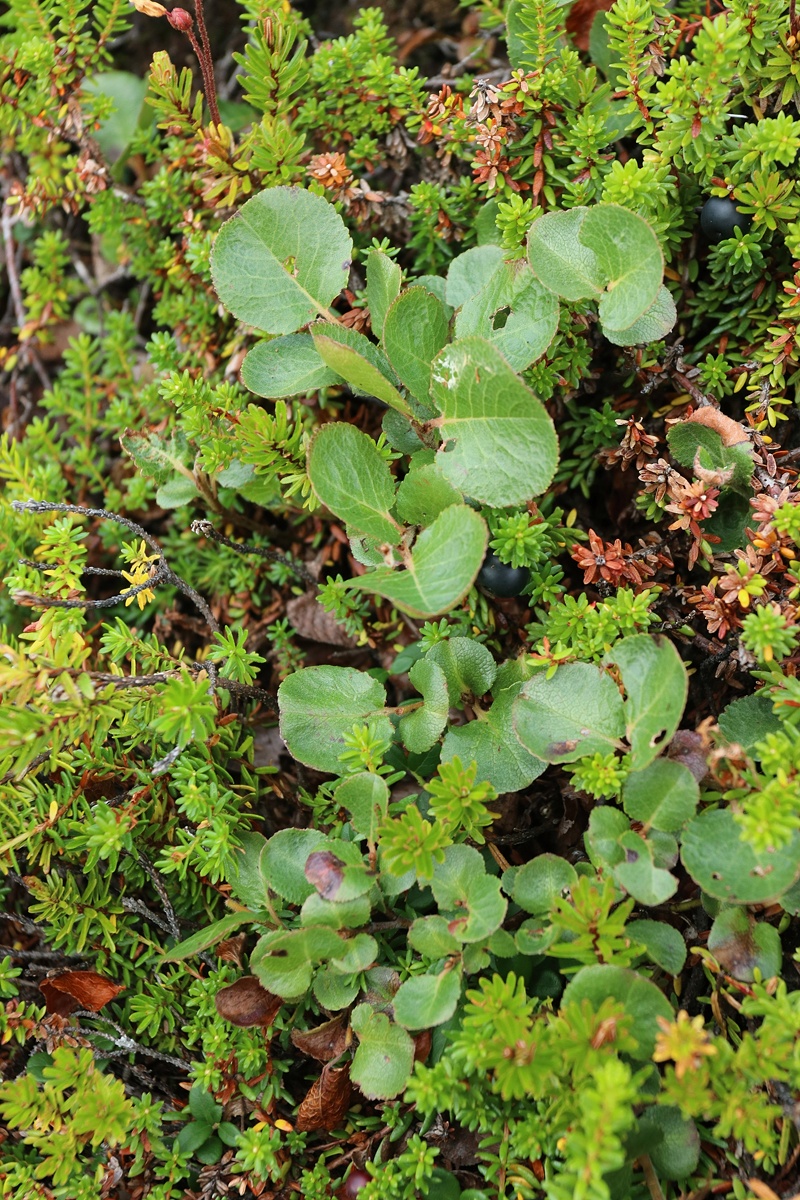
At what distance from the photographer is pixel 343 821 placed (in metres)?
1.93

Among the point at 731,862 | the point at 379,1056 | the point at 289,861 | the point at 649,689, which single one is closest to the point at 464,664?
the point at 649,689

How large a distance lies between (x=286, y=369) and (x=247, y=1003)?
127cm

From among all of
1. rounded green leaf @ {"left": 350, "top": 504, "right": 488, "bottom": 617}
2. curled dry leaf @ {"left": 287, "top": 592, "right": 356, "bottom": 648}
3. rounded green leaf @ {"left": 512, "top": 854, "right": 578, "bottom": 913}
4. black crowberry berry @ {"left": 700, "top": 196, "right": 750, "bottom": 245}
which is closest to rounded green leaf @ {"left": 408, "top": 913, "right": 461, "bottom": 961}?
rounded green leaf @ {"left": 512, "top": 854, "right": 578, "bottom": 913}

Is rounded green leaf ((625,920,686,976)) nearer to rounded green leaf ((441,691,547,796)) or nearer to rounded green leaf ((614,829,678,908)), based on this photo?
rounded green leaf ((614,829,678,908))

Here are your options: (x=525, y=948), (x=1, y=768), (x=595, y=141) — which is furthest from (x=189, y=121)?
(x=525, y=948)

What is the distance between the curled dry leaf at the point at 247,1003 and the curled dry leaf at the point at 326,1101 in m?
0.15

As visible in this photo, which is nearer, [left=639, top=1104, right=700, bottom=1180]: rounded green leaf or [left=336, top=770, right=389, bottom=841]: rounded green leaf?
[left=639, top=1104, right=700, bottom=1180]: rounded green leaf

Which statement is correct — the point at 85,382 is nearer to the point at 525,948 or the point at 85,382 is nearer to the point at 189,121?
the point at 189,121

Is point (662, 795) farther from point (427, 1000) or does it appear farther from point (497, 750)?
point (427, 1000)

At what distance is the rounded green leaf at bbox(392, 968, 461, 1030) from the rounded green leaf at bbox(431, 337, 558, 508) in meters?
0.84

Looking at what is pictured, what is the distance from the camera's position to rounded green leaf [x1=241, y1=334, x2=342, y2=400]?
6.44 ft

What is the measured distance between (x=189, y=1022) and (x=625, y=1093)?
96cm

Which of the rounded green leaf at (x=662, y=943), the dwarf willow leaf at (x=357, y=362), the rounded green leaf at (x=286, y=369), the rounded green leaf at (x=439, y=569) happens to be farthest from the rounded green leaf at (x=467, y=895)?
the rounded green leaf at (x=286, y=369)

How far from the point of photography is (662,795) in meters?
1.57
